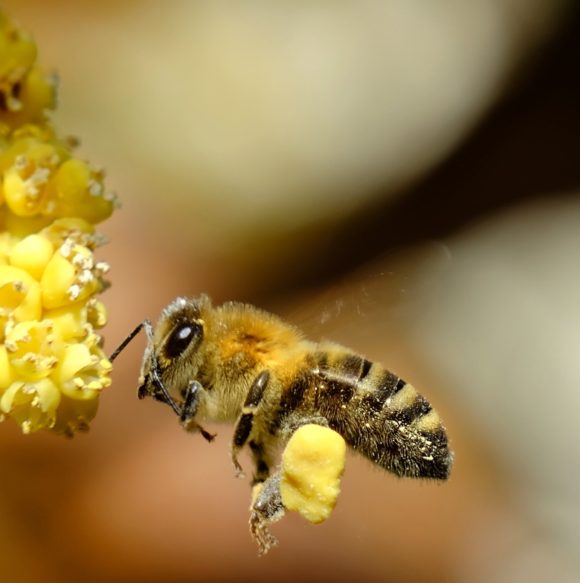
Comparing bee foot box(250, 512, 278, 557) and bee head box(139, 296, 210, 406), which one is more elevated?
bee head box(139, 296, 210, 406)

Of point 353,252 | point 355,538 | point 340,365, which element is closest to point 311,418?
point 340,365

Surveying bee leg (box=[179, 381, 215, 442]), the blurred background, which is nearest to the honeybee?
bee leg (box=[179, 381, 215, 442])

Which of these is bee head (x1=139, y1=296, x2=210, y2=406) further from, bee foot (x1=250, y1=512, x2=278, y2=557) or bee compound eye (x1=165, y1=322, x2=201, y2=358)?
bee foot (x1=250, y1=512, x2=278, y2=557)

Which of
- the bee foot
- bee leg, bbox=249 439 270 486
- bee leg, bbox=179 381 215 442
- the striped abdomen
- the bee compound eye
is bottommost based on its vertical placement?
the bee foot

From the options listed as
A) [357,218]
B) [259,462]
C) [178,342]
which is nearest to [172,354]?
[178,342]

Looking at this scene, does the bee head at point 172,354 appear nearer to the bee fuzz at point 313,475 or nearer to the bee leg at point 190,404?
the bee leg at point 190,404

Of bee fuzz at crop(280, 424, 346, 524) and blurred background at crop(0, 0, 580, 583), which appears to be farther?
blurred background at crop(0, 0, 580, 583)

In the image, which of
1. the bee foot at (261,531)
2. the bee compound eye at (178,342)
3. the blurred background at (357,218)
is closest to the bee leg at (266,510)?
the bee foot at (261,531)

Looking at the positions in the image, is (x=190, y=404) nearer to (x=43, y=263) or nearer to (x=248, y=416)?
(x=248, y=416)
